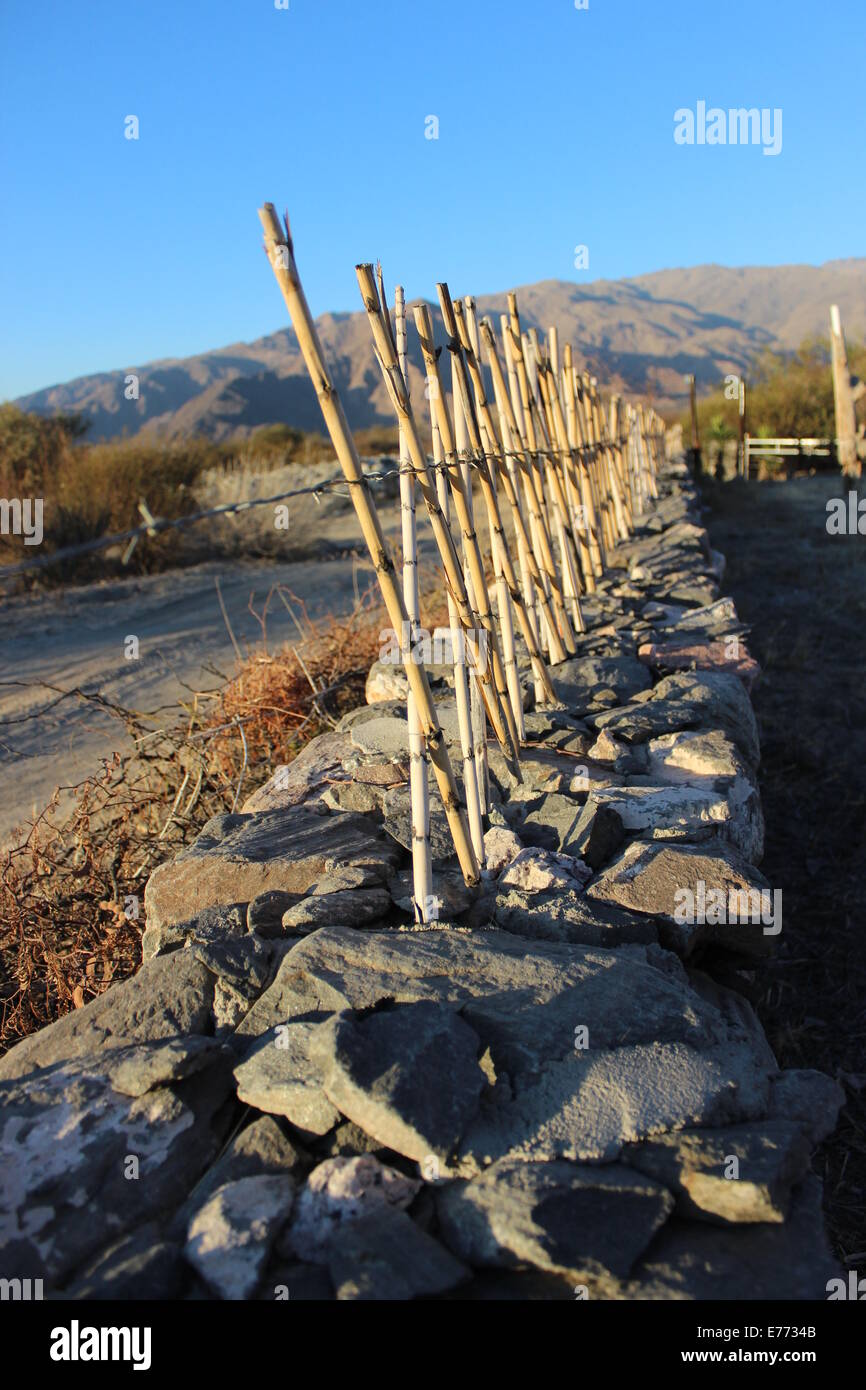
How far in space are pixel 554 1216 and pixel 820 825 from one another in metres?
3.10

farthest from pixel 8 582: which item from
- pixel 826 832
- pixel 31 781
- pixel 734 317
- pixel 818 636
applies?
pixel 734 317

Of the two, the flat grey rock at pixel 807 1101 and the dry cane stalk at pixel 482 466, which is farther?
the dry cane stalk at pixel 482 466

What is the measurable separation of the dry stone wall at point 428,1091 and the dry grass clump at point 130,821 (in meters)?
0.51

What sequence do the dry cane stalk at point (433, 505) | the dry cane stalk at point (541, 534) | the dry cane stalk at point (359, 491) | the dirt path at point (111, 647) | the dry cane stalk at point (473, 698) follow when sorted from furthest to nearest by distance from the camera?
1. the dirt path at point (111, 647)
2. the dry cane stalk at point (541, 534)
3. the dry cane stalk at point (473, 698)
4. the dry cane stalk at point (433, 505)
5. the dry cane stalk at point (359, 491)

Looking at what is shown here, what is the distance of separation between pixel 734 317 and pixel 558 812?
516 feet

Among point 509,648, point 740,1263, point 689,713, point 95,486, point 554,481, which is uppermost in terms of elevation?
point 95,486

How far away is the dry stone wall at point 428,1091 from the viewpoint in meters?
1.35

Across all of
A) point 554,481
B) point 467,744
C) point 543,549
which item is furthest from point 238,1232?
point 554,481

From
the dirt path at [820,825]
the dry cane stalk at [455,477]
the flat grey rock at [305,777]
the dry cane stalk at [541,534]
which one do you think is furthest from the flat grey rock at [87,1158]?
the dry cane stalk at [541,534]

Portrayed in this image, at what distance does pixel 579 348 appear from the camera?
8325 cm

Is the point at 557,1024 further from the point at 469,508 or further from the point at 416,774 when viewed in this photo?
the point at 469,508

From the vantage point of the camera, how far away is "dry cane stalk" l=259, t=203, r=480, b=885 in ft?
5.94

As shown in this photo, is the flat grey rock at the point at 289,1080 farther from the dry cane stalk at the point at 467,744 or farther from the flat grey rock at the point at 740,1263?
the dry cane stalk at the point at 467,744

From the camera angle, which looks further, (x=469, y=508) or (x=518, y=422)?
(x=518, y=422)
